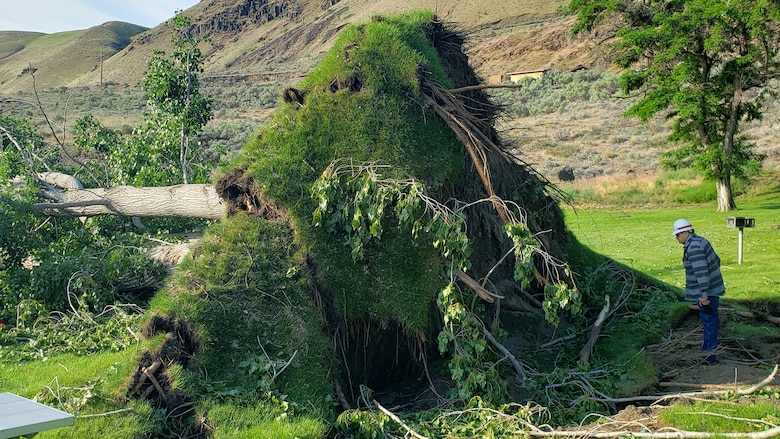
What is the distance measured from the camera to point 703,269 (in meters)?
7.66

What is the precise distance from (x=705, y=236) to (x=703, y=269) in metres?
11.3

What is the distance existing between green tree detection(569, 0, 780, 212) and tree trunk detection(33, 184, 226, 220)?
2062cm

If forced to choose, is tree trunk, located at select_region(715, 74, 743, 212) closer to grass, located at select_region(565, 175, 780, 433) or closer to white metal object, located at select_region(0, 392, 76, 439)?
grass, located at select_region(565, 175, 780, 433)

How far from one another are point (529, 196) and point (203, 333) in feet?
16.2

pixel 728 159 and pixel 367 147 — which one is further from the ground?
pixel 367 147

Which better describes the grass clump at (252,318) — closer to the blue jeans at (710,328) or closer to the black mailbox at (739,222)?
the blue jeans at (710,328)

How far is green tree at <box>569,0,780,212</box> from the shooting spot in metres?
24.4

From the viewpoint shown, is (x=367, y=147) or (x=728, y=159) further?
(x=728, y=159)

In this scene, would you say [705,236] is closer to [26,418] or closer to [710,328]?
[710,328]

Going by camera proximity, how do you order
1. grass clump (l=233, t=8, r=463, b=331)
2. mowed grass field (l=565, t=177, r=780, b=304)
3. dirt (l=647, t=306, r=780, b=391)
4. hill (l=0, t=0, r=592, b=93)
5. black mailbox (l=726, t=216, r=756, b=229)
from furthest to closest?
hill (l=0, t=0, r=592, b=93), mowed grass field (l=565, t=177, r=780, b=304), black mailbox (l=726, t=216, r=756, b=229), dirt (l=647, t=306, r=780, b=391), grass clump (l=233, t=8, r=463, b=331)

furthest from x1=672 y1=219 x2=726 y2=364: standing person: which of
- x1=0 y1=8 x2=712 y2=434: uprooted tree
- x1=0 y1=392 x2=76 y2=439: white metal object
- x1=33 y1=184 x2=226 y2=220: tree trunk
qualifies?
x1=0 y1=392 x2=76 y2=439: white metal object

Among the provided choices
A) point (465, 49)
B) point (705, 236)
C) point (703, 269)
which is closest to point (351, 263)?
point (465, 49)

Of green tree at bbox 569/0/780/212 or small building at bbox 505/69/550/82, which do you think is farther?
small building at bbox 505/69/550/82

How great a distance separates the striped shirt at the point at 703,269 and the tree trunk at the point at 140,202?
5.20 metres
